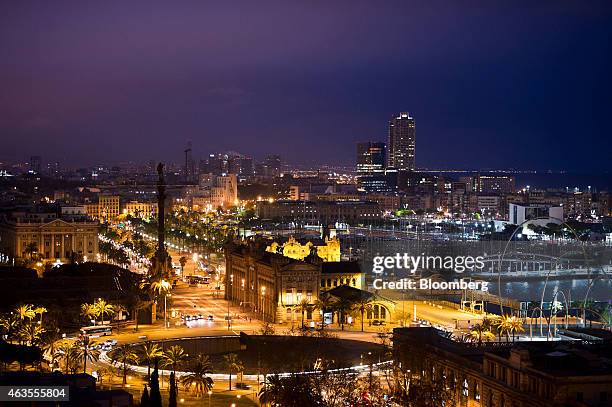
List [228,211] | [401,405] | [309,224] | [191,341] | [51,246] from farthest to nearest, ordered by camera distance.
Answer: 1. [228,211]
2. [309,224]
3. [51,246]
4. [191,341]
5. [401,405]

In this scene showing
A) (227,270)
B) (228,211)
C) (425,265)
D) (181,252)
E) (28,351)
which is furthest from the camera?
(228,211)

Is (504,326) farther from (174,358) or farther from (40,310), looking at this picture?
(40,310)

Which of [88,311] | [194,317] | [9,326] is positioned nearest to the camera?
[9,326]

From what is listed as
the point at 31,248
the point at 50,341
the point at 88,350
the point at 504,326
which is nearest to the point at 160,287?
the point at 88,350

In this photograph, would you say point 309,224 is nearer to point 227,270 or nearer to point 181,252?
point 181,252

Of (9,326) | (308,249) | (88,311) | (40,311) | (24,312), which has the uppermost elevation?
(308,249)

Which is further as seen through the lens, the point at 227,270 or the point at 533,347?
the point at 227,270

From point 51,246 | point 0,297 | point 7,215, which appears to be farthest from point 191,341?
point 7,215

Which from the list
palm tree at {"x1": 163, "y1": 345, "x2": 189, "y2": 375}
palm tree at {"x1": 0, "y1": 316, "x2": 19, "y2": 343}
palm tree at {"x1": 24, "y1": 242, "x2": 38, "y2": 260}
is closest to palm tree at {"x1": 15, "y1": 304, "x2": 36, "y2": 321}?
palm tree at {"x1": 0, "y1": 316, "x2": 19, "y2": 343}
